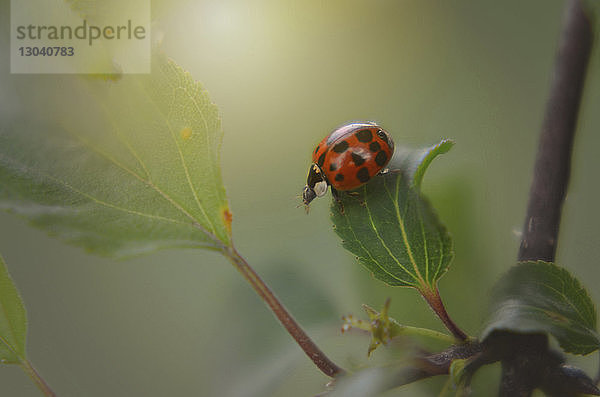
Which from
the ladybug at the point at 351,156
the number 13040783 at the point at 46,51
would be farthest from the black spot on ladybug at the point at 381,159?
the number 13040783 at the point at 46,51

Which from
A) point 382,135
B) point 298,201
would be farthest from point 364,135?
point 298,201

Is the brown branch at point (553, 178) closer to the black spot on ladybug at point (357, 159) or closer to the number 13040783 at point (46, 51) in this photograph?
the black spot on ladybug at point (357, 159)

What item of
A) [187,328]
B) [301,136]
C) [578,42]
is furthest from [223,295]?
[578,42]

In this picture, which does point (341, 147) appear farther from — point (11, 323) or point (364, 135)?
point (11, 323)

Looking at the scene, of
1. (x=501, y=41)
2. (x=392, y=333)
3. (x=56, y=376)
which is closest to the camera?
(x=392, y=333)

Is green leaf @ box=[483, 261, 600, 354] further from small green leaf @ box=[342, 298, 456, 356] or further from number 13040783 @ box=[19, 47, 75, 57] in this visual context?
number 13040783 @ box=[19, 47, 75, 57]

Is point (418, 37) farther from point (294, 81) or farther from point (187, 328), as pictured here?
point (187, 328)
